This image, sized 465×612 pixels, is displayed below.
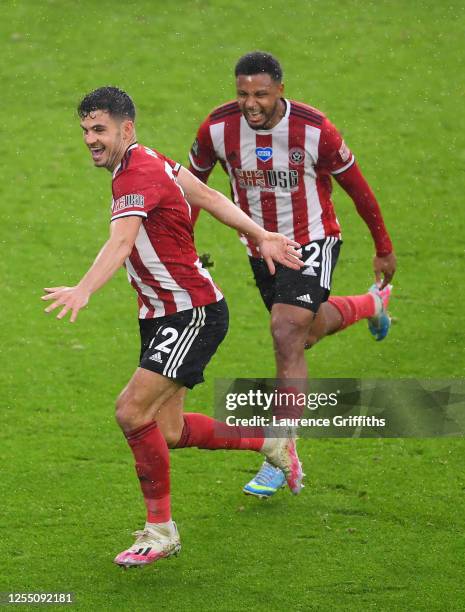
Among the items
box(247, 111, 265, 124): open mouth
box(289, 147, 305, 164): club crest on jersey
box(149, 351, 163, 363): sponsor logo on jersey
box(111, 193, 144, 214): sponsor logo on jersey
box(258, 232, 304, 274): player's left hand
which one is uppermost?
box(247, 111, 265, 124): open mouth

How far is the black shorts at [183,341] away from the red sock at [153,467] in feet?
0.90

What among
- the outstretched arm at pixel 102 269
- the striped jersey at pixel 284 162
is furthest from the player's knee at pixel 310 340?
the outstretched arm at pixel 102 269

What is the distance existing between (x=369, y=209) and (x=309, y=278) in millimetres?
566

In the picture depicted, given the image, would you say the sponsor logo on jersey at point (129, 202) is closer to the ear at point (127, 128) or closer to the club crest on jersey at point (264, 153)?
the ear at point (127, 128)

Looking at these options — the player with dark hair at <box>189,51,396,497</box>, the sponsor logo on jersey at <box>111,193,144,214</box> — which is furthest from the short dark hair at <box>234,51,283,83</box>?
the sponsor logo on jersey at <box>111,193,144,214</box>

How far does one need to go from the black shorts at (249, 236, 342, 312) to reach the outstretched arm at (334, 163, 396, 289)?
23cm

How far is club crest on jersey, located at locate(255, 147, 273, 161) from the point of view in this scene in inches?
281

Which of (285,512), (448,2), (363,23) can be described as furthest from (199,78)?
(285,512)

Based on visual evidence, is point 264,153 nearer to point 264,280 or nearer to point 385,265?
point 264,280

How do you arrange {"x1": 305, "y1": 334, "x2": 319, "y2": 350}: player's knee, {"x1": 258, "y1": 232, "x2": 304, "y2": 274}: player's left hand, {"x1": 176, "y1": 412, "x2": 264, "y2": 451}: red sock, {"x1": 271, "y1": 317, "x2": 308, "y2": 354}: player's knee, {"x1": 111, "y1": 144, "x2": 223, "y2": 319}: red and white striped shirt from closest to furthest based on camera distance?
{"x1": 111, "y1": 144, "x2": 223, "y2": 319}: red and white striped shirt → {"x1": 258, "y1": 232, "x2": 304, "y2": 274}: player's left hand → {"x1": 176, "y1": 412, "x2": 264, "y2": 451}: red sock → {"x1": 271, "y1": 317, "x2": 308, "y2": 354}: player's knee → {"x1": 305, "y1": 334, "x2": 319, "y2": 350}: player's knee

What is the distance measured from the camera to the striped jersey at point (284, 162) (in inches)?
280

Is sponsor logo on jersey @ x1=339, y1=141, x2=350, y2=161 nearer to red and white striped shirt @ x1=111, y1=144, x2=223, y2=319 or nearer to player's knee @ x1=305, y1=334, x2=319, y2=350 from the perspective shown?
player's knee @ x1=305, y1=334, x2=319, y2=350

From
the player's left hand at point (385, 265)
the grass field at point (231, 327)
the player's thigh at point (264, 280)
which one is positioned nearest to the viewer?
the grass field at point (231, 327)

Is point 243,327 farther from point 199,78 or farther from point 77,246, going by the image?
point 199,78
